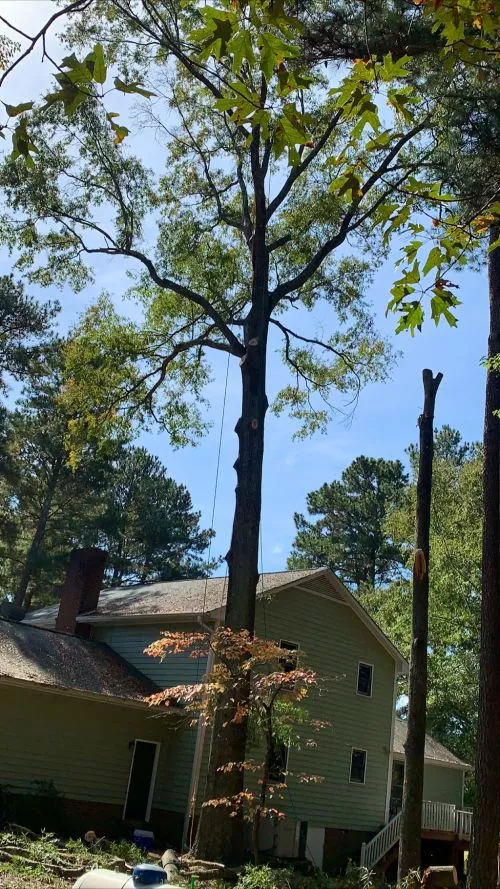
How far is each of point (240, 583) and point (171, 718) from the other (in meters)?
5.60

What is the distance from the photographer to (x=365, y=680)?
19.8 meters

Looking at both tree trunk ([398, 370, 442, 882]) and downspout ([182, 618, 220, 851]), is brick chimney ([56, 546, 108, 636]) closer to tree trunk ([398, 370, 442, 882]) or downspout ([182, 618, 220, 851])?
downspout ([182, 618, 220, 851])

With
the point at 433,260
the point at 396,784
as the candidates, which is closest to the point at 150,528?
the point at 396,784

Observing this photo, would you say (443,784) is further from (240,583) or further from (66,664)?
(240,583)

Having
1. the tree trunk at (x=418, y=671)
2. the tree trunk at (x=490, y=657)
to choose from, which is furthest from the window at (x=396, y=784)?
the tree trunk at (x=490, y=657)

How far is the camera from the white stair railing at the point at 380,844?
1775 cm

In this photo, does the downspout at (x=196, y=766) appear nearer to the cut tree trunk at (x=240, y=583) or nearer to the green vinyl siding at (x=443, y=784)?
the cut tree trunk at (x=240, y=583)

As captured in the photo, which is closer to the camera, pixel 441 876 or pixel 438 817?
pixel 441 876

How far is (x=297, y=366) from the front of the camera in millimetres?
18250

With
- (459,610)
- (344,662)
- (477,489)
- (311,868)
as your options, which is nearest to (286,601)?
(344,662)

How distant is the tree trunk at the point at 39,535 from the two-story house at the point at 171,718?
28.0 feet

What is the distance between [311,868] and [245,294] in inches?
479

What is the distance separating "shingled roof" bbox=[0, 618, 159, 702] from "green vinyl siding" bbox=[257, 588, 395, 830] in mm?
3141

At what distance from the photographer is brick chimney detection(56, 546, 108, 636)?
1905cm
